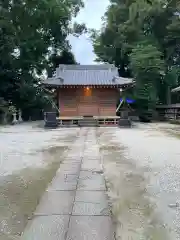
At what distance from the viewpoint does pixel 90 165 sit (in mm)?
Result: 5258

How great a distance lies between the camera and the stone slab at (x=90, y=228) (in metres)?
2.34

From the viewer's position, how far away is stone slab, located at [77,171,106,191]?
3770 mm

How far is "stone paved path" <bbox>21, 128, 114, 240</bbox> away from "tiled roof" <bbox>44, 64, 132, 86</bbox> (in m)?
13.2

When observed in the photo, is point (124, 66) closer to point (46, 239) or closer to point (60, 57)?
point (60, 57)

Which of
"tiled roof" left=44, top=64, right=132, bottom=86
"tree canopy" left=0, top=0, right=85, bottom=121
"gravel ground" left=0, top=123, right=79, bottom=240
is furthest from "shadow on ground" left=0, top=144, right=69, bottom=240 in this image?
"tiled roof" left=44, top=64, right=132, bottom=86

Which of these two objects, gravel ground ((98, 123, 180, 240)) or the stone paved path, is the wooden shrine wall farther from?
the stone paved path

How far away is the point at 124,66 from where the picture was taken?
2680 cm

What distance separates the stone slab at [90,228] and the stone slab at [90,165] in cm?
217

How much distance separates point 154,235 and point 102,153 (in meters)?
4.27

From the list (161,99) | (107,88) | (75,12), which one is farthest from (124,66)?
(107,88)

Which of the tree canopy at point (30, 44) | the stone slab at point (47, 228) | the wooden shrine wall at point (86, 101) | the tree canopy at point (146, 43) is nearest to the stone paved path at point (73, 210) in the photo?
the stone slab at point (47, 228)

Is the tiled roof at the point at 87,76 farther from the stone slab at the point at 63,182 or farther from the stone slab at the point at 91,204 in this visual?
the stone slab at the point at 91,204

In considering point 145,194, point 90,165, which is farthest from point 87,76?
point 145,194

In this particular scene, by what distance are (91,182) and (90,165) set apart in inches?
47.1
